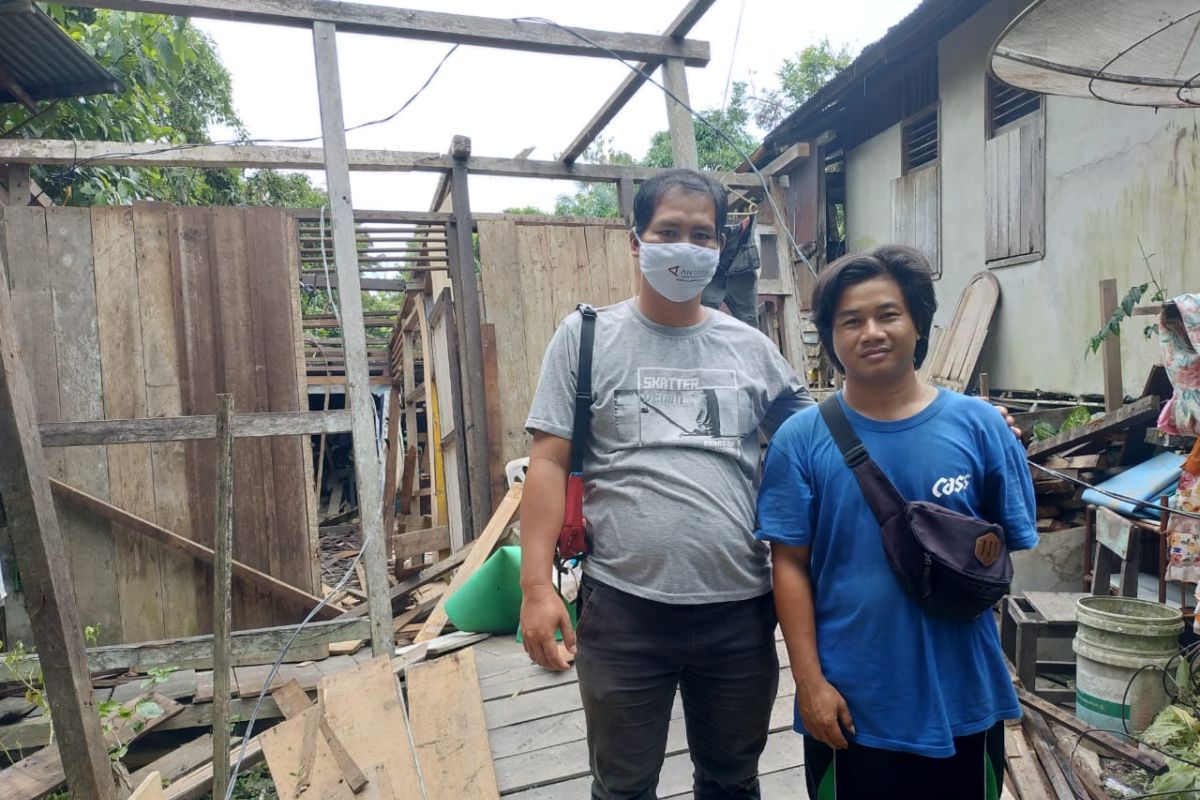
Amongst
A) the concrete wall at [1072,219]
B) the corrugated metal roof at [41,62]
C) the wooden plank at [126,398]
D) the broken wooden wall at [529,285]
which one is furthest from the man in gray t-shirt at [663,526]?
the concrete wall at [1072,219]

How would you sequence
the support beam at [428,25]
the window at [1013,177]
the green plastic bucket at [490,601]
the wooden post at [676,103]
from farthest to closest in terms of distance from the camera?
the window at [1013,177] → the green plastic bucket at [490,601] → the wooden post at [676,103] → the support beam at [428,25]

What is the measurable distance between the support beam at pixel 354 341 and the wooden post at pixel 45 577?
1247mm

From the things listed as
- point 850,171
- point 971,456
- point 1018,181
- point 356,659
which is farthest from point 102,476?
point 850,171

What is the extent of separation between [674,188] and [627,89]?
2686 mm

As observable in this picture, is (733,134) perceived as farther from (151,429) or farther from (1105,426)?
(151,429)

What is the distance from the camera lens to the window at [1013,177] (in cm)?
742

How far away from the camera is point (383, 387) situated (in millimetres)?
12742

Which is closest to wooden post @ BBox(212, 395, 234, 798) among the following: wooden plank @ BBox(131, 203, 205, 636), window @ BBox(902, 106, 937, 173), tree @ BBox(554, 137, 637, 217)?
wooden plank @ BBox(131, 203, 205, 636)

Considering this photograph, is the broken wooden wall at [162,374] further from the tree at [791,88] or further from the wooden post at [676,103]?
the tree at [791,88]

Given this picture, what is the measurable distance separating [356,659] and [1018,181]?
305 inches

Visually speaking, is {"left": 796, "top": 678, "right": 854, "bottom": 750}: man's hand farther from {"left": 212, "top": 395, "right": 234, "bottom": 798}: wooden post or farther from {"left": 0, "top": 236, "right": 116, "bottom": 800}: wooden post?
{"left": 0, "top": 236, "right": 116, "bottom": 800}: wooden post

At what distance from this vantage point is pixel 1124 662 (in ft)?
11.5

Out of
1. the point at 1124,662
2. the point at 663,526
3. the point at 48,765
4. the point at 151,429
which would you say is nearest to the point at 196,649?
the point at 48,765

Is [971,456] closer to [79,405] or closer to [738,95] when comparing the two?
[79,405]
